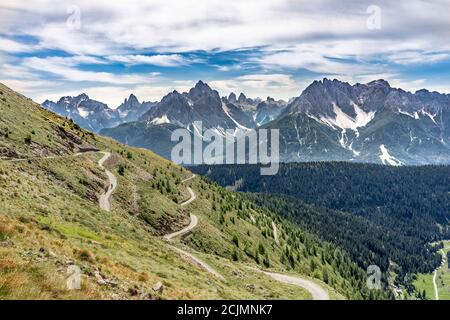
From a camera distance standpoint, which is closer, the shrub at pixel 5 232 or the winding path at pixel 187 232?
the shrub at pixel 5 232

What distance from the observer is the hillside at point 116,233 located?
1160 inches

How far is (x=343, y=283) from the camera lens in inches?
7096

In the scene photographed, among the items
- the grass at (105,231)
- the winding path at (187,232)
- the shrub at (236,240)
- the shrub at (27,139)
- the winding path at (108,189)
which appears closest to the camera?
the grass at (105,231)

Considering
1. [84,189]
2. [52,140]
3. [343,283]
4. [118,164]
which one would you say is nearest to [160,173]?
[118,164]

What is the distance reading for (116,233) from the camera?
65.6m

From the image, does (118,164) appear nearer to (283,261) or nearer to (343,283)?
(283,261)

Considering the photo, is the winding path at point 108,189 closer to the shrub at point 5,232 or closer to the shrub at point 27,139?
the shrub at point 27,139

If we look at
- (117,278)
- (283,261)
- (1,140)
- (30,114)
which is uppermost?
(30,114)

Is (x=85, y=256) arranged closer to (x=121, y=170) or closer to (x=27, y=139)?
(x=27, y=139)

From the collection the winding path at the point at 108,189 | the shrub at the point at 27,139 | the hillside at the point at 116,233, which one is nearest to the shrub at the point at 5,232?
the hillside at the point at 116,233

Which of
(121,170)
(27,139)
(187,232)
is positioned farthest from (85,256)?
(121,170)
